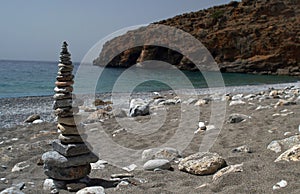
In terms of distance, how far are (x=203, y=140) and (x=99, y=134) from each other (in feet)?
8.30

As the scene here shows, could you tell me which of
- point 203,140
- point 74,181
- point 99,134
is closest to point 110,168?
point 74,181

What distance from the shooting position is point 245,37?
174 ft

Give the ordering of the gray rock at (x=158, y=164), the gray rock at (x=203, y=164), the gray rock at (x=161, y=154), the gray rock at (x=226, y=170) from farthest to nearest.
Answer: the gray rock at (x=161, y=154)
the gray rock at (x=158, y=164)
the gray rock at (x=203, y=164)
the gray rock at (x=226, y=170)

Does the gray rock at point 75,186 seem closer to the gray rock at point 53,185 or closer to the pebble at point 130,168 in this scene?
the gray rock at point 53,185

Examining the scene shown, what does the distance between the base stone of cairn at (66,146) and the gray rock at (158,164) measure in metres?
0.74

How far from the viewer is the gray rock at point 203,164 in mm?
3645

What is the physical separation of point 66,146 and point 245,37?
176 ft

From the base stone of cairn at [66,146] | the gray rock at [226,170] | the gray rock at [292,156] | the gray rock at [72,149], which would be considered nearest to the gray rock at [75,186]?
the base stone of cairn at [66,146]

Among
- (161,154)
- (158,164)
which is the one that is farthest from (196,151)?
(158,164)

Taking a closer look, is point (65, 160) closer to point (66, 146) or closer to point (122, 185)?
point (66, 146)

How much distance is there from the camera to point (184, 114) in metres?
8.37

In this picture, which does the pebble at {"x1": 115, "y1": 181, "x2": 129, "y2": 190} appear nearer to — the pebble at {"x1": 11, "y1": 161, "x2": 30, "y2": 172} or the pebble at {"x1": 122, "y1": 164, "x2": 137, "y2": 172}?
the pebble at {"x1": 122, "y1": 164, "x2": 137, "y2": 172}

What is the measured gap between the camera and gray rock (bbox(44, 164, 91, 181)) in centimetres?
361

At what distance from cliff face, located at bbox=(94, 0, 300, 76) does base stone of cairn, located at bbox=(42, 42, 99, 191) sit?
44667mm
